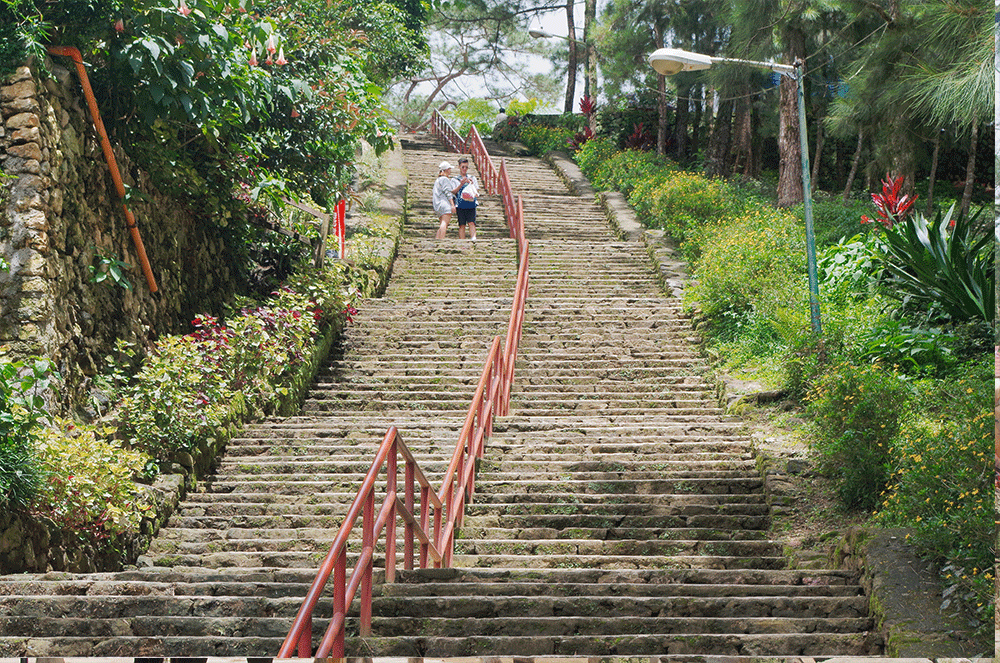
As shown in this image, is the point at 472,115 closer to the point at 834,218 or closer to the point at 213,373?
the point at 834,218

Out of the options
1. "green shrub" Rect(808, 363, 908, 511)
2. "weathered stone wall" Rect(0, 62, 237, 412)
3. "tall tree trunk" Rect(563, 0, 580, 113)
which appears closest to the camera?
"green shrub" Rect(808, 363, 908, 511)

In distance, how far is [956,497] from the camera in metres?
4.33

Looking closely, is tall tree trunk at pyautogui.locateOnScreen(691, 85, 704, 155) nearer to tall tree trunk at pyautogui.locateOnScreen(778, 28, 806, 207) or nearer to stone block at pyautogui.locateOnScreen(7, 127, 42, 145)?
tall tree trunk at pyautogui.locateOnScreen(778, 28, 806, 207)

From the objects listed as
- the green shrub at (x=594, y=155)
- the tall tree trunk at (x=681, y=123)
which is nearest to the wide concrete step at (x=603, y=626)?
the tall tree trunk at (x=681, y=123)

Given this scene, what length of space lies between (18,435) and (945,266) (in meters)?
6.70

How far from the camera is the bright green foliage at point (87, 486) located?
496 cm

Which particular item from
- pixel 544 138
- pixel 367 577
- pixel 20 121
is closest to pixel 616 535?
pixel 367 577

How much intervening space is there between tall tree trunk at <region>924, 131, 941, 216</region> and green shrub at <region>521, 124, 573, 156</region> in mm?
5604

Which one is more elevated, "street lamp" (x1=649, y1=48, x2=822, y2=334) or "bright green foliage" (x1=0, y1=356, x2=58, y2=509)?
"street lamp" (x1=649, y1=48, x2=822, y2=334)

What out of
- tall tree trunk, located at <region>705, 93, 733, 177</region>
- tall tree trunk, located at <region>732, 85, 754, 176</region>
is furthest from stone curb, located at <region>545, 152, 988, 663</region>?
tall tree trunk, located at <region>705, 93, 733, 177</region>

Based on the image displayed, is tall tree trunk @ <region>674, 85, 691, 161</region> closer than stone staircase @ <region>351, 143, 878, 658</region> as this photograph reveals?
No

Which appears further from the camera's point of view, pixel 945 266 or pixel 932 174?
pixel 932 174

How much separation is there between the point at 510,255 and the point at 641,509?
26.0 ft

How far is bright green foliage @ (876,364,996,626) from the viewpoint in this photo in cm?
388
